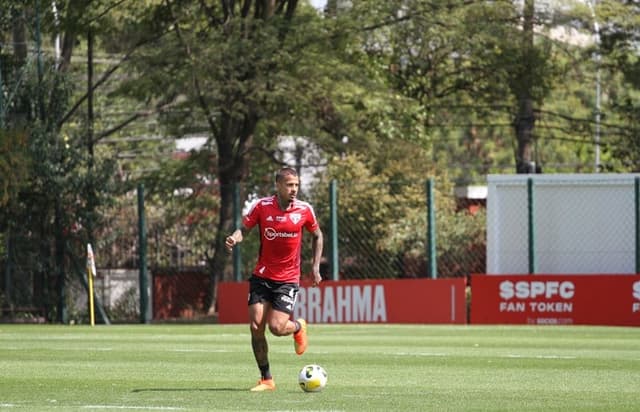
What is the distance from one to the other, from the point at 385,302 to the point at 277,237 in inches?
564

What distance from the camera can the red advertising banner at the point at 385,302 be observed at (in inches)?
1040

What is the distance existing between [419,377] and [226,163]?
22.4 metres

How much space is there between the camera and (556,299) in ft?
85.3

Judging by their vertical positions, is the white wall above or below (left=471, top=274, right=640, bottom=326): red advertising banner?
above

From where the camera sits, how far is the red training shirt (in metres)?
12.7

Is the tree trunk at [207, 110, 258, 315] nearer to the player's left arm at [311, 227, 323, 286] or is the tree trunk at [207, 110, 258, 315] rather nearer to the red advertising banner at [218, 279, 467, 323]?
the red advertising banner at [218, 279, 467, 323]

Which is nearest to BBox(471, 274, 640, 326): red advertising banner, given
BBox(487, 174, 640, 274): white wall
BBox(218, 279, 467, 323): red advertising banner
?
BBox(218, 279, 467, 323): red advertising banner

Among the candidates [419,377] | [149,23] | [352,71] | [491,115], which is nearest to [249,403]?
[419,377]

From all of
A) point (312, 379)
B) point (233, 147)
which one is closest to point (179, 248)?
point (233, 147)

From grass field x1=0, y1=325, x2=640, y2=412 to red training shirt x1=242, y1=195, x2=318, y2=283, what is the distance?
1.10 metres

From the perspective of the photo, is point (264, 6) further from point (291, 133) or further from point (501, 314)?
point (501, 314)

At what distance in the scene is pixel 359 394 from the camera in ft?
38.0

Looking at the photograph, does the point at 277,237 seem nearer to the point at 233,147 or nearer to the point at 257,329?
the point at 257,329

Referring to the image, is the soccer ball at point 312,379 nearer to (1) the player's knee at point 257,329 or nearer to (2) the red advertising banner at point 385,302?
(1) the player's knee at point 257,329
